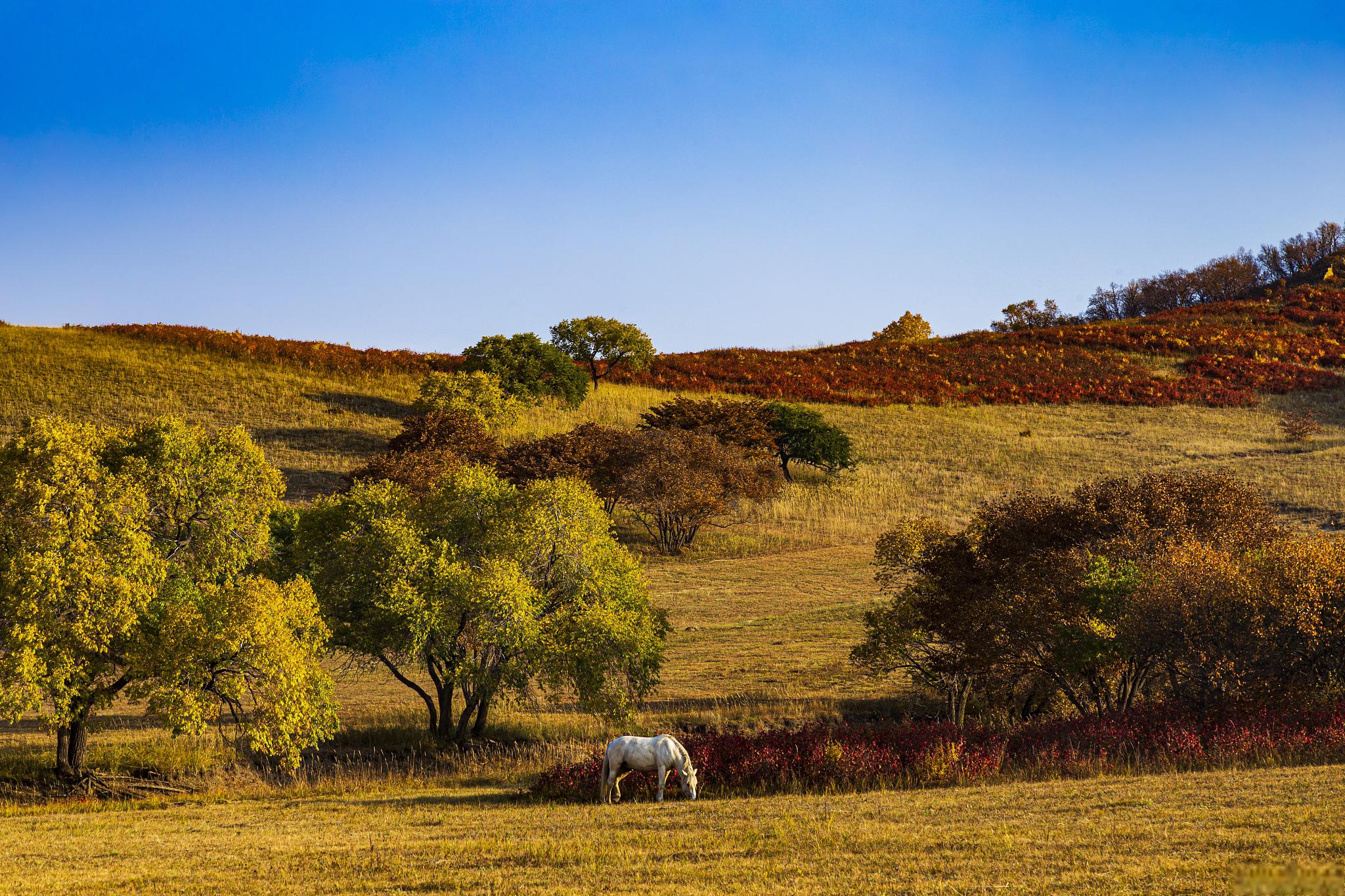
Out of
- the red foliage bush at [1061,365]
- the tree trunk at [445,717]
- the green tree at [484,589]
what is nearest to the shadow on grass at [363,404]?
the red foliage bush at [1061,365]

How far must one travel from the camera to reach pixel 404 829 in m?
13.4

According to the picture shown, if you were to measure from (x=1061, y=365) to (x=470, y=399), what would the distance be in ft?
198

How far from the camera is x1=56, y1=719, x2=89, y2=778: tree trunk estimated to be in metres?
18.4

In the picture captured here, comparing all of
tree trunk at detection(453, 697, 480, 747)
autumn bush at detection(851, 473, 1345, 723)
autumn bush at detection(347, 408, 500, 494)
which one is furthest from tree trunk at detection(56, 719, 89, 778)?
autumn bush at detection(347, 408, 500, 494)

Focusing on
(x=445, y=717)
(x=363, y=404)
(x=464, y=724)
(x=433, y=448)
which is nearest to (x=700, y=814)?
(x=464, y=724)

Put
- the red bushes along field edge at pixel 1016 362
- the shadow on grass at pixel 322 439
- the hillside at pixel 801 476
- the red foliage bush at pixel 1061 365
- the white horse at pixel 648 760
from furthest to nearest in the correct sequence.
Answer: the red foliage bush at pixel 1061 365, the red bushes along field edge at pixel 1016 362, the shadow on grass at pixel 322 439, the hillside at pixel 801 476, the white horse at pixel 648 760

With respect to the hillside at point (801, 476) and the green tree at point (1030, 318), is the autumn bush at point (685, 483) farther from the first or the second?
the green tree at point (1030, 318)

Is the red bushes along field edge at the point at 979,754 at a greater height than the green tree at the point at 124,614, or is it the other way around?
the green tree at the point at 124,614

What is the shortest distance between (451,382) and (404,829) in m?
47.0

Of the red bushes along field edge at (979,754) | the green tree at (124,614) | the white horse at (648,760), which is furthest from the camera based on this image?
the green tree at (124,614)

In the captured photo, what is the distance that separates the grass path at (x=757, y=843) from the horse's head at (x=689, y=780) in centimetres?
Answer: 68

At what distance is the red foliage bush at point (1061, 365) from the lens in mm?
84312

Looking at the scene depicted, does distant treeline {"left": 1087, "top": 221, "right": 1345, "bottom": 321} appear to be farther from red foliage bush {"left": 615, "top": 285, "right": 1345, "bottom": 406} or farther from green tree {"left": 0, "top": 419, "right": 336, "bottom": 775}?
green tree {"left": 0, "top": 419, "right": 336, "bottom": 775}

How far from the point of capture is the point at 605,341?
7138 centimetres
